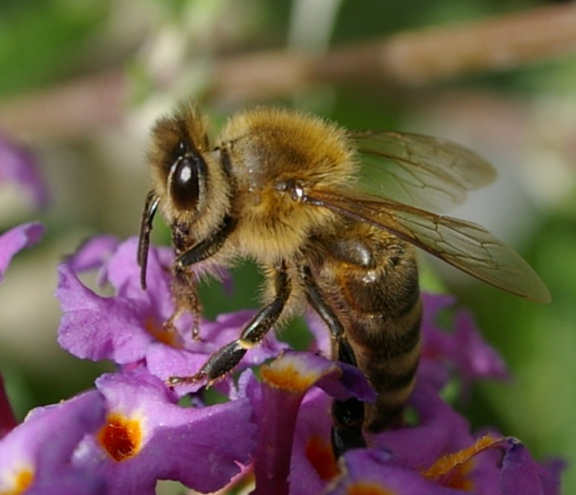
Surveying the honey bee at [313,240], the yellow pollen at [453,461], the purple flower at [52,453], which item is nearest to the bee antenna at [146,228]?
the honey bee at [313,240]

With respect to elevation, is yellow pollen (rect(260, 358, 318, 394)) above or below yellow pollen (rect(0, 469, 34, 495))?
above

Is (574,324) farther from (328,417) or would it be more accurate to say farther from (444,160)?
(328,417)

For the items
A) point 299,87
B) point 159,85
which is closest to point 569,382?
point 299,87

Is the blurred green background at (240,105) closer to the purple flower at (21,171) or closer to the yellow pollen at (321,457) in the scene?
the purple flower at (21,171)

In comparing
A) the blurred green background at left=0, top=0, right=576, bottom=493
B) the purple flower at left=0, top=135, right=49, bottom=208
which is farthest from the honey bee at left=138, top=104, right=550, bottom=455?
the purple flower at left=0, top=135, right=49, bottom=208

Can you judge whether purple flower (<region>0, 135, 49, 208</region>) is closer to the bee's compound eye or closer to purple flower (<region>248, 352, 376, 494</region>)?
the bee's compound eye

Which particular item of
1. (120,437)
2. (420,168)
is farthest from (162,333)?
(420,168)
